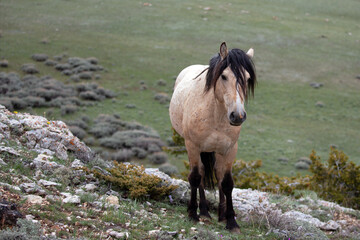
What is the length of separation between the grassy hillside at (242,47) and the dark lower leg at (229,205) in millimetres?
21745

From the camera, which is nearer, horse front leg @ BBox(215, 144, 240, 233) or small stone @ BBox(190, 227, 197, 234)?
small stone @ BBox(190, 227, 197, 234)

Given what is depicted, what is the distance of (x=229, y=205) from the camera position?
644 cm

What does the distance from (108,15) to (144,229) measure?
5683 centimetres

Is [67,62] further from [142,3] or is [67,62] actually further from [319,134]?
[319,134]

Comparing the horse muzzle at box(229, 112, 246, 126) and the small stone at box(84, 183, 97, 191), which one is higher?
the horse muzzle at box(229, 112, 246, 126)

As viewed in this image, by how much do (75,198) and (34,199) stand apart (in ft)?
1.98

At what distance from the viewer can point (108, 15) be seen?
191 feet

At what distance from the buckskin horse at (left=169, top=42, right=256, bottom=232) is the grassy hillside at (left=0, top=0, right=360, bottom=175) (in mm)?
21595

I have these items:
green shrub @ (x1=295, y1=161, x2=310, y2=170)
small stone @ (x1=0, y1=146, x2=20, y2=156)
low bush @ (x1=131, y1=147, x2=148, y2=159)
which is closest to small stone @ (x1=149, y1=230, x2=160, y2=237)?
small stone @ (x1=0, y1=146, x2=20, y2=156)

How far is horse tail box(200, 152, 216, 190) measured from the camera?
7.28m

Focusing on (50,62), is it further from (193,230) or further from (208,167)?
(193,230)

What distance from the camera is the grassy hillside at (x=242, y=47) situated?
1350 inches

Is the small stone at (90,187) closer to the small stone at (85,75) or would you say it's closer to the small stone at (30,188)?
the small stone at (30,188)

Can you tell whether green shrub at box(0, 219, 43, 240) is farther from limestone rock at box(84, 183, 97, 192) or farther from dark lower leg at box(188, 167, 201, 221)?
dark lower leg at box(188, 167, 201, 221)
